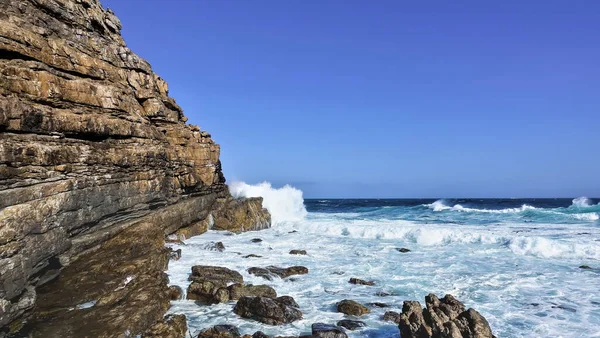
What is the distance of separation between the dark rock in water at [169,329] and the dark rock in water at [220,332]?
22.0 inches

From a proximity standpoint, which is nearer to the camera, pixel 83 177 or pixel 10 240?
pixel 10 240

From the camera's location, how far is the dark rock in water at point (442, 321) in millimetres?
8922

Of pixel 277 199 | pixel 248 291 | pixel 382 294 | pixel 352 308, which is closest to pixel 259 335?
pixel 352 308

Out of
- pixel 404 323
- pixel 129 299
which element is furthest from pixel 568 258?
pixel 129 299

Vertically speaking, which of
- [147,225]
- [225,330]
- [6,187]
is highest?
[6,187]

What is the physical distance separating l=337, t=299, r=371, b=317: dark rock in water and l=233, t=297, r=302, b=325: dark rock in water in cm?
155

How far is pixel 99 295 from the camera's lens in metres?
11.8

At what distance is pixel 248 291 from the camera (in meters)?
13.9

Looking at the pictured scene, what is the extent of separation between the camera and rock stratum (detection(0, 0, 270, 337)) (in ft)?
33.7

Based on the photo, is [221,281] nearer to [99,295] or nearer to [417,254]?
[99,295]

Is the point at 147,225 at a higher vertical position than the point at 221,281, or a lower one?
higher

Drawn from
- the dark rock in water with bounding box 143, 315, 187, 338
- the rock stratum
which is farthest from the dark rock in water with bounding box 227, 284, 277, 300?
the dark rock in water with bounding box 143, 315, 187, 338

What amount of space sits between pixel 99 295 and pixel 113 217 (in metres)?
5.80

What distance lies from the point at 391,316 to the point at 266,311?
398cm
